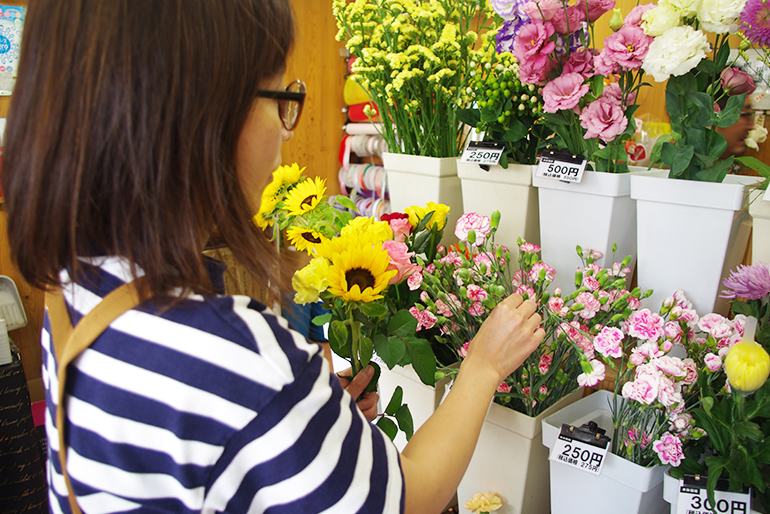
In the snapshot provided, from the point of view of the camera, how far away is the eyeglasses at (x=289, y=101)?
0.53m

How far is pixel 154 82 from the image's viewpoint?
43 cm

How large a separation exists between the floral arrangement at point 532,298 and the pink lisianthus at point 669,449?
0.43 ft

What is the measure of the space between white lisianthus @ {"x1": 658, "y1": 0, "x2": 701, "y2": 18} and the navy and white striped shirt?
2.41 feet

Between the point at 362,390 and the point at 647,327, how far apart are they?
430 mm

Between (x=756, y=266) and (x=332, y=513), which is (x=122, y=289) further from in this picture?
(x=756, y=266)

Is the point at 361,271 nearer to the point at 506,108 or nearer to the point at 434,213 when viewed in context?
the point at 434,213

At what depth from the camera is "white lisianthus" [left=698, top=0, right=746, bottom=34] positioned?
733 millimetres

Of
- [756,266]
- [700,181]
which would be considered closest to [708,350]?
[756,266]

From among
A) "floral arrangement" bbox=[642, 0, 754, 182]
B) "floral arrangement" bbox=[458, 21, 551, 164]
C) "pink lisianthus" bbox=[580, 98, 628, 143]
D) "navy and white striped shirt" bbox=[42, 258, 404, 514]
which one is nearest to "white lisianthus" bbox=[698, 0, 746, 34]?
"floral arrangement" bbox=[642, 0, 754, 182]

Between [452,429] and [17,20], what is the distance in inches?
121

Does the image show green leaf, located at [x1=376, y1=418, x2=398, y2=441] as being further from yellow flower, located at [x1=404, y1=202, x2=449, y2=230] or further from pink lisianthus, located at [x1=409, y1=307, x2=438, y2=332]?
yellow flower, located at [x1=404, y1=202, x2=449, y2=230]

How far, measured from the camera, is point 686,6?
29.6 inches

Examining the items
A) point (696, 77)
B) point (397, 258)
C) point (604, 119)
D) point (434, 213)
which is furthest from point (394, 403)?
point (696, 77)

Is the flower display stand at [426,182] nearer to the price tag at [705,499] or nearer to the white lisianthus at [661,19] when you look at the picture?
the white lisianthus at [661,19]
